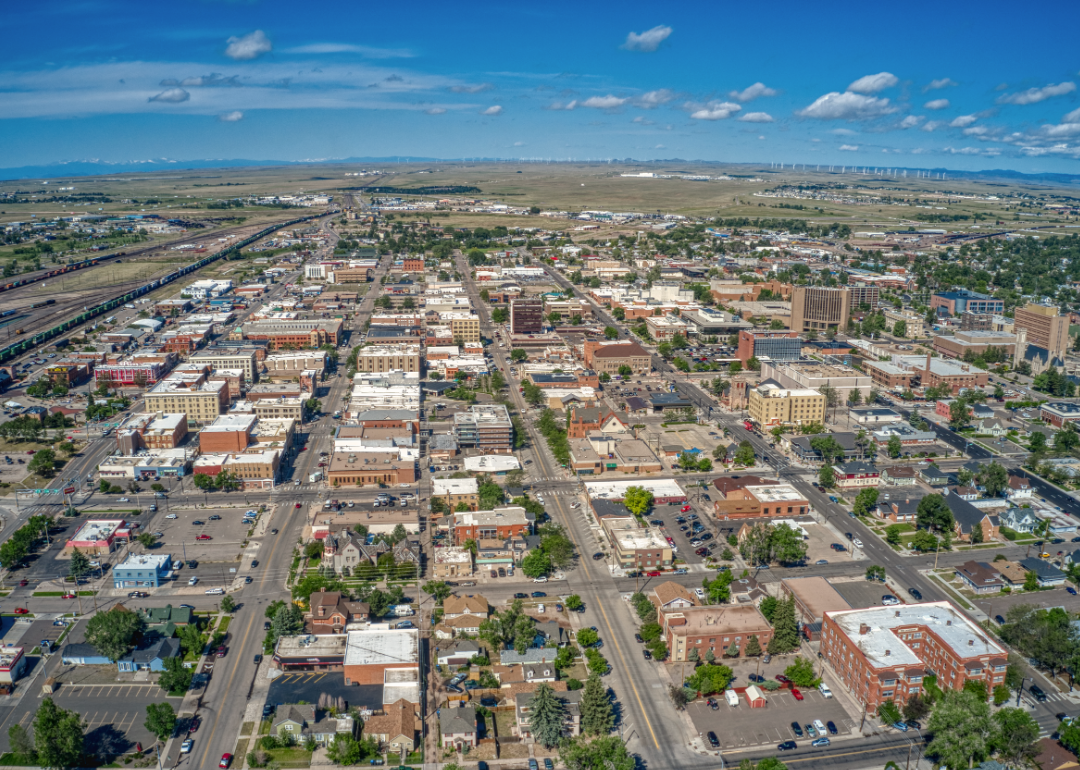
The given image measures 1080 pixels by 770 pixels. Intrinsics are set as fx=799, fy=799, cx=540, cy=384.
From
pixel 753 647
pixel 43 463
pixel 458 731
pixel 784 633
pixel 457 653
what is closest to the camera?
pixel 458 731

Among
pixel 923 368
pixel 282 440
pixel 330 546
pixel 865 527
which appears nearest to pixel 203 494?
pixel 282 440

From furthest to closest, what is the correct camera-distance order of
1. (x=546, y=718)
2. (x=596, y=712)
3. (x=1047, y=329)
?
(x=1047, y=329) < (x=596, y=712) < (x=546, y=718)

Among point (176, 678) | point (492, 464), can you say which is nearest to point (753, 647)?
point (176, 678)

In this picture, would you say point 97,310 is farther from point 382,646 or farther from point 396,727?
point 396,727

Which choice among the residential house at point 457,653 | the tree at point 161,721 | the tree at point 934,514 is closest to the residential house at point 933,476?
the tree at point 934,514

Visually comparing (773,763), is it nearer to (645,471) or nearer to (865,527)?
(865,527)

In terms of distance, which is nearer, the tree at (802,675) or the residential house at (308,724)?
the residential house at (308,724)

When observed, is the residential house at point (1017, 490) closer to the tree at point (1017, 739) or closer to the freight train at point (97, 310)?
the tree at point (1017, 739)
